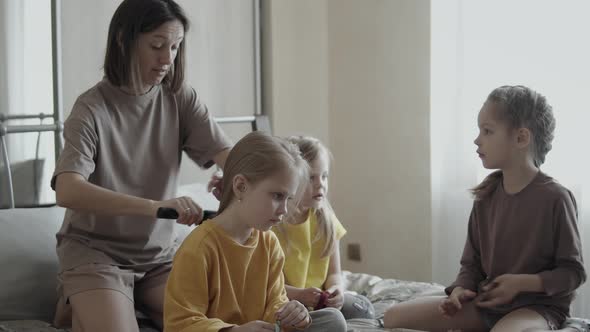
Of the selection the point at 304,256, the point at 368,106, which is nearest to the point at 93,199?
the point at 304,256

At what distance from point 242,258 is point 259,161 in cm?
22

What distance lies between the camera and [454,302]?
7.03 feet

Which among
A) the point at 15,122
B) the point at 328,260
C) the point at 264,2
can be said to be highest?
the point at 264,2

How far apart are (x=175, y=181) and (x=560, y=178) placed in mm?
1463

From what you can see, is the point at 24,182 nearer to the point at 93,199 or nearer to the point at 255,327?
the point at 93,199

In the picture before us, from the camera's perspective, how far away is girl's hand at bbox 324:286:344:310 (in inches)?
88.4

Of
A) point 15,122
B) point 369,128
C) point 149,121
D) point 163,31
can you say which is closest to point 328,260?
point 149,121

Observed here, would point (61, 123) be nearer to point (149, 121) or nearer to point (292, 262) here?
point (149, 121)

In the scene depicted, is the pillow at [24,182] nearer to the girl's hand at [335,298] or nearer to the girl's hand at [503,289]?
the girl's hand at [335,298]

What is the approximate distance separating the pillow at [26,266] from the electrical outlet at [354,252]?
1660 millimetres

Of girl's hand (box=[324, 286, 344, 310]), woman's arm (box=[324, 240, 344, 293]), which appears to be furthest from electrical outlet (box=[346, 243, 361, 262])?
girl's hand (box=[324, 286, 344, 310])

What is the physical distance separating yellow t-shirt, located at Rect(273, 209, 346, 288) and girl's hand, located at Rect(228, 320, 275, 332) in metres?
0.64

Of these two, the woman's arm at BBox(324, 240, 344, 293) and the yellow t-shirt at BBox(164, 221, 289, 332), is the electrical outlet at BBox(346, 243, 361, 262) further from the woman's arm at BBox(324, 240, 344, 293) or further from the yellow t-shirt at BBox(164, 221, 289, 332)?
the yellow t-shirt at BBox(164, 221, 289, 332)

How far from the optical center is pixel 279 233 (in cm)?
236
